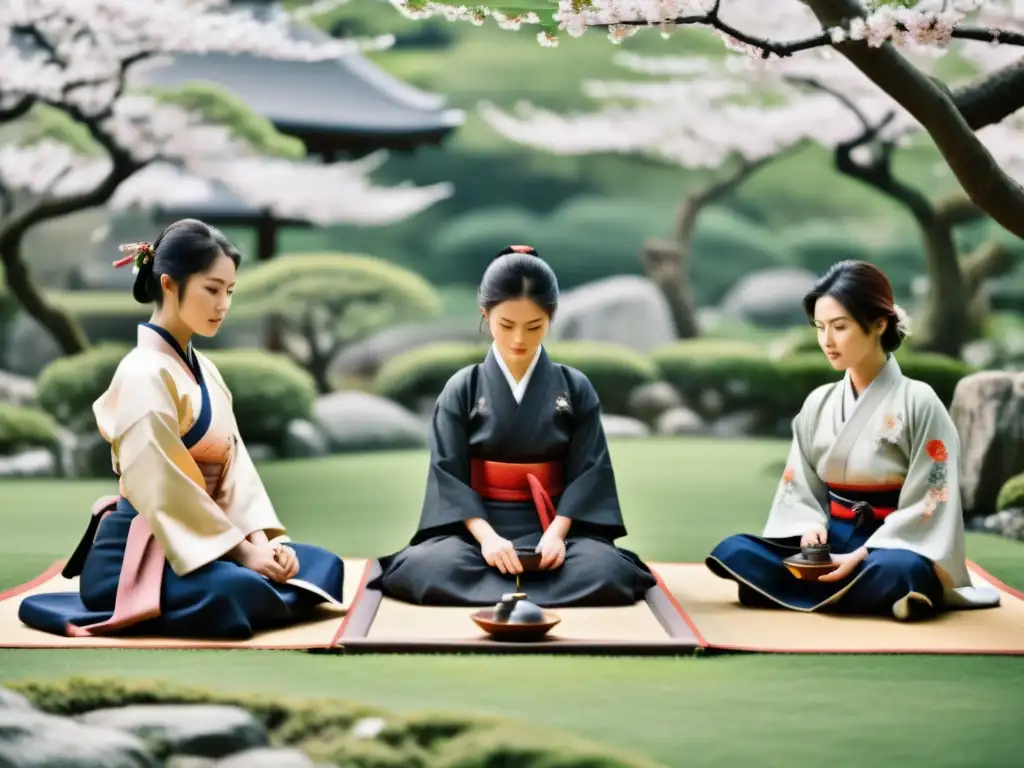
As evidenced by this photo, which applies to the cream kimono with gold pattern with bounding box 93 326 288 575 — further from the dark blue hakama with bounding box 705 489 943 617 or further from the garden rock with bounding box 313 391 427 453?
the garden rock with bounding box 313 391 427 453

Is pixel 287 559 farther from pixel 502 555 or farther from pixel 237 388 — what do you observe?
pixel 237 388

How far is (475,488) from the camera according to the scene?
5.00m

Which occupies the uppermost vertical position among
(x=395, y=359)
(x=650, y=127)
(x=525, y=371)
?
(x=650, y=127)

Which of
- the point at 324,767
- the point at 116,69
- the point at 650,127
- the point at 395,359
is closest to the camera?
the point at 324,767

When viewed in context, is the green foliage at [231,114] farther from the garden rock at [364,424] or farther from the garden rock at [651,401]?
the garden rock at [651,401]

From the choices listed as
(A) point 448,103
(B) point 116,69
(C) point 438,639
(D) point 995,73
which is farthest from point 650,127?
(C) point 438,639

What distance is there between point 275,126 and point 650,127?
368 centimetres

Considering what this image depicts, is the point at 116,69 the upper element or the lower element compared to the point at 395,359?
upper

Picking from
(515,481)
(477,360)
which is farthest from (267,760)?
(477,360)

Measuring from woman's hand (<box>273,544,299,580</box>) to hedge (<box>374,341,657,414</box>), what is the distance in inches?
302

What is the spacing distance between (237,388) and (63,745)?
7.59 meters

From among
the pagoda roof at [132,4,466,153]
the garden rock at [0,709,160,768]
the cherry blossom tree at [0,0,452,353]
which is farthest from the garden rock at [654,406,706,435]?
the garden rock at [0,709,160,768]

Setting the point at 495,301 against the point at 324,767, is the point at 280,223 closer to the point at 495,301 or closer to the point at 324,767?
the point at 495,301

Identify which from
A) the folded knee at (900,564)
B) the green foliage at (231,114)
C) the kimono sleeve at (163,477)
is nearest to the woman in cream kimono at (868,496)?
the folded knee at (900,564)
